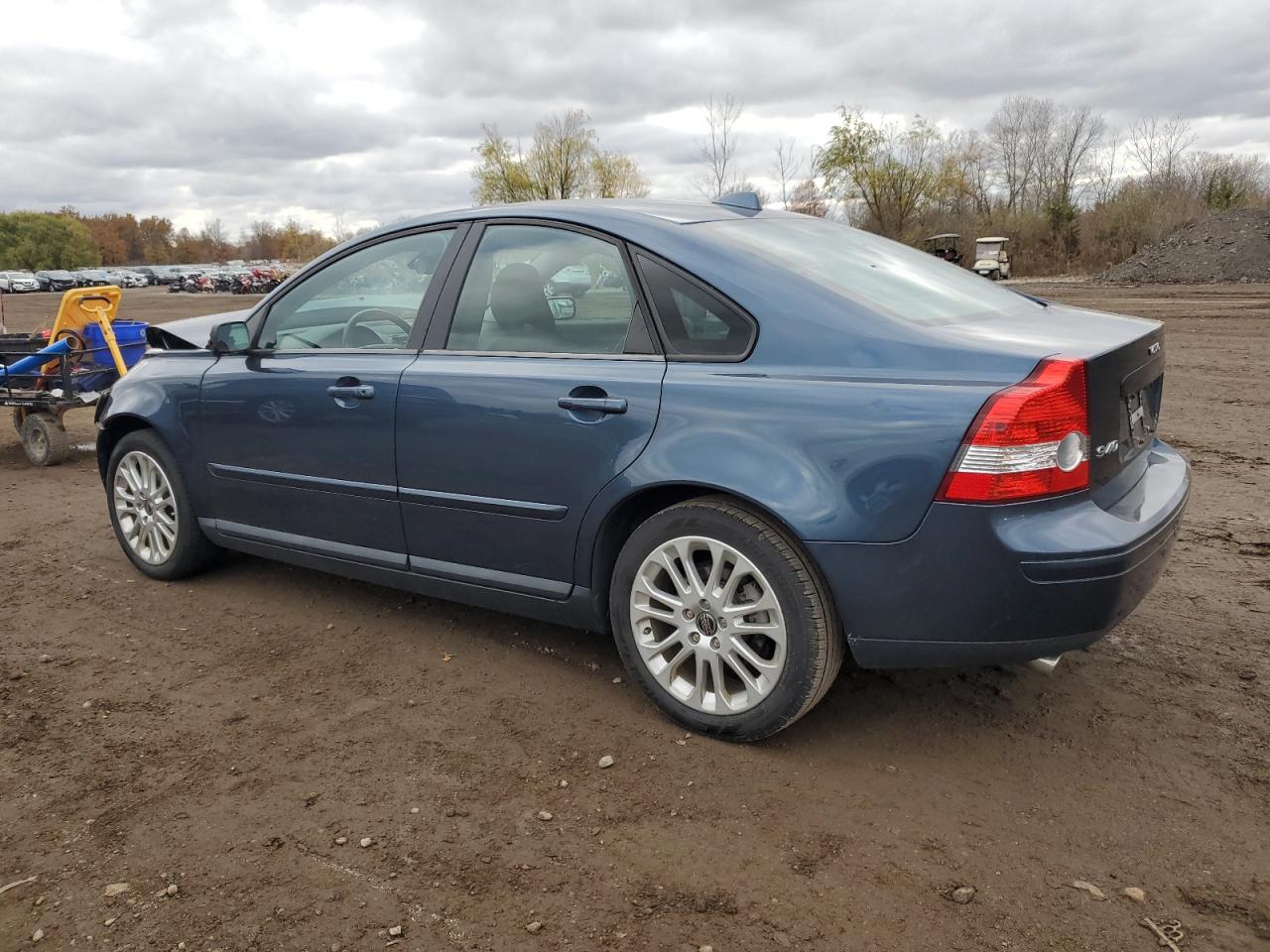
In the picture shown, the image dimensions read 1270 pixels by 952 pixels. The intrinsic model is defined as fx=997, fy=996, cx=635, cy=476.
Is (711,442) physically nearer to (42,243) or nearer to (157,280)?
(157,280)

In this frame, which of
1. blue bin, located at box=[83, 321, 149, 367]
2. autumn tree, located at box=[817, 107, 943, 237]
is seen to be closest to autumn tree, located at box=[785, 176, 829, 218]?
autumn tree, located at box=[817, 107, 943, 237]

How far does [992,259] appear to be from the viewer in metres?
41.6

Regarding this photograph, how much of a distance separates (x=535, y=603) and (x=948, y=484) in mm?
1535

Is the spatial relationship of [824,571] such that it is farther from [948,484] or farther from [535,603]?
[535,603]

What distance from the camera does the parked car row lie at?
59062 mm

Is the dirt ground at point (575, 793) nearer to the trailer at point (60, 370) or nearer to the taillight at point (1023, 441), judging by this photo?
the taillight at point (1023, 441)

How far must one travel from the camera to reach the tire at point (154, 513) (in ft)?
15.3

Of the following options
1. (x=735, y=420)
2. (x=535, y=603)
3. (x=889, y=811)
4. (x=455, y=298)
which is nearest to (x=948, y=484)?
(x=735, y=420)

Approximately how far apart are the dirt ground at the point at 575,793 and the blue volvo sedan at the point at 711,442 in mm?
314

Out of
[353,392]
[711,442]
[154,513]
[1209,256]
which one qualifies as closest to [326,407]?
[353,392]

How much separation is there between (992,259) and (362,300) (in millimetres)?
41583

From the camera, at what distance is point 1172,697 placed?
3.35 metres

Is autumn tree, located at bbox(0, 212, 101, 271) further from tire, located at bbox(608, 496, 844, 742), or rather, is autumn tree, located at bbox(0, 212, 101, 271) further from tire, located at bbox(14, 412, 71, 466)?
tire, located at bbox(608, 496, 844, 742)

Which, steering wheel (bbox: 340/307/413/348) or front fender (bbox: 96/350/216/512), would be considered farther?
front fender (bbox: 96/350/216/512)
